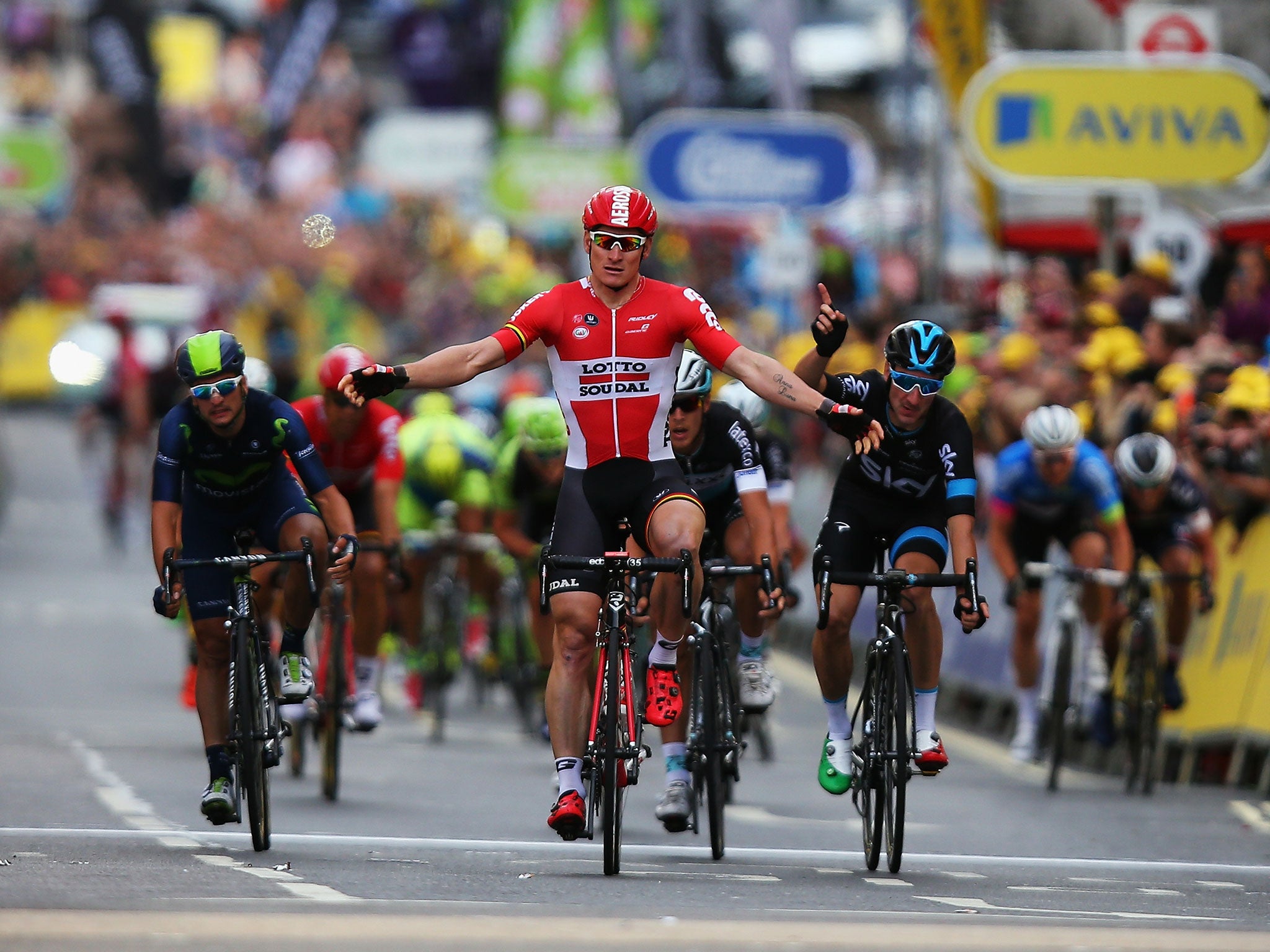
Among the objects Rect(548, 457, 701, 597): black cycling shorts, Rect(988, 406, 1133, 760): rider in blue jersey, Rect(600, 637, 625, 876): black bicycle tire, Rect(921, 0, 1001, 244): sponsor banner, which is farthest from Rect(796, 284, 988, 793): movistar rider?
Rect(921, 0, 1001, 244): sponsor banner

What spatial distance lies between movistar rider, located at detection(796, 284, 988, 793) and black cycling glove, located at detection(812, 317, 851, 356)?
0.22 metres

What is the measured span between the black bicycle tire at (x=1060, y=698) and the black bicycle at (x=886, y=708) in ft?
14.9

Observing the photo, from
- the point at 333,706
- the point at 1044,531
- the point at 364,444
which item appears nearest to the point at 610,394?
the point at 333,706

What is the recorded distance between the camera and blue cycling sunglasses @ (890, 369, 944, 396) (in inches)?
420

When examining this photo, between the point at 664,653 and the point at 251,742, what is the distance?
5.28ft

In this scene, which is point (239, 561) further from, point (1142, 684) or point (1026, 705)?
point (1026, 705)

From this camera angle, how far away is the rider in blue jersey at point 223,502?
10.8 meters

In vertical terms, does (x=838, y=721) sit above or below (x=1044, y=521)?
below

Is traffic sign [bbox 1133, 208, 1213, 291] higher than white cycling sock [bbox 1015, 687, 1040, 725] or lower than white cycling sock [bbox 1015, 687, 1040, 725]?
higher

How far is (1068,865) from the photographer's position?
11.2 meters

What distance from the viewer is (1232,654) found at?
15383mm

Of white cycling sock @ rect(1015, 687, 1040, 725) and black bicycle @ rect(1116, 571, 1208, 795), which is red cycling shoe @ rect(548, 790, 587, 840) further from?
white cycling sock @ rect(1015, 687, 1040, 725)

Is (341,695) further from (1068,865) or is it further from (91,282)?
(91,282)

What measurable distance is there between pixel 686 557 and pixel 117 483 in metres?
22.7
